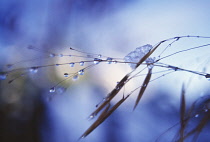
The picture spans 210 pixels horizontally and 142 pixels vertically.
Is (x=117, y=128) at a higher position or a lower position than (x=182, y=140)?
lower

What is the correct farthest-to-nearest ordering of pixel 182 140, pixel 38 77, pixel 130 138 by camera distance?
pixel 38 77
pixel 130 138
pixel 182 140

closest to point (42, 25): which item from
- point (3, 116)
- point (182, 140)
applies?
point (3, 116)

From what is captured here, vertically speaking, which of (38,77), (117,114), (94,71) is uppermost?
(94,71)

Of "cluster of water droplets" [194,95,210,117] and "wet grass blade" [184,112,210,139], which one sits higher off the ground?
"cluster of water droplets" [194,95,210,117]

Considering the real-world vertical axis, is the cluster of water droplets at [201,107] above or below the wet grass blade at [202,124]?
above

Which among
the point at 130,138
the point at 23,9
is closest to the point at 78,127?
the point at 130,138

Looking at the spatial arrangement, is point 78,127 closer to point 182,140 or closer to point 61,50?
point 61,50

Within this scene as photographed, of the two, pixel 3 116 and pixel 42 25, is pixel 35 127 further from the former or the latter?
pixel 42 25

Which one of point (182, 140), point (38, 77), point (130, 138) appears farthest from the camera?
point (38, 77)

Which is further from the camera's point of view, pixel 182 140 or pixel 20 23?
pixel 20 23
